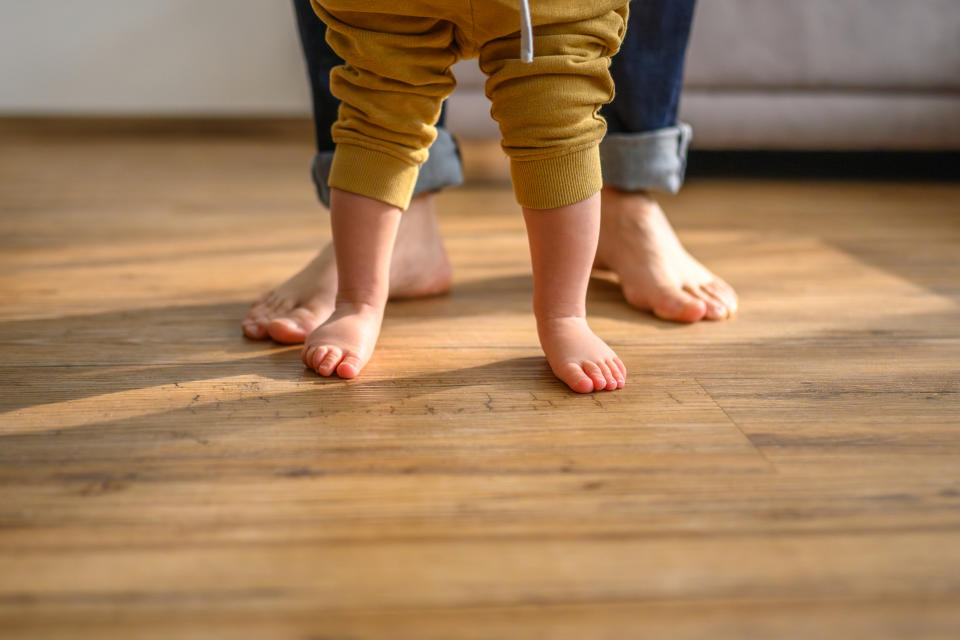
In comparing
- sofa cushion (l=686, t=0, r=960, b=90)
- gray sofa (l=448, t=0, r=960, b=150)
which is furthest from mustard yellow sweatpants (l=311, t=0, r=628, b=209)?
sofa cushion (l=686, t=0, r=960, b=90)

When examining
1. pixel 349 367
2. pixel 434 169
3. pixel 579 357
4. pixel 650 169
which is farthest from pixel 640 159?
pixel 349 367

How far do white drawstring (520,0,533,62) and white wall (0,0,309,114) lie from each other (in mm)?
1995

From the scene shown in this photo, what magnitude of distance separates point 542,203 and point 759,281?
0.47 m

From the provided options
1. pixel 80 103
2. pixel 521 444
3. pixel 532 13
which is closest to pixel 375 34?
pixel 532 13

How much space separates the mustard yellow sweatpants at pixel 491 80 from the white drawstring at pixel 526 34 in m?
0.02

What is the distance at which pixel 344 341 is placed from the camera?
779mm

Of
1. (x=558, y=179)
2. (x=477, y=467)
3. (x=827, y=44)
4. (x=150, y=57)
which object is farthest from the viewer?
(x=150, y=57)

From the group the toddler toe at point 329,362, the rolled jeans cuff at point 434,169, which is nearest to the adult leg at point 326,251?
the rolled jeans cuff at point 434,169

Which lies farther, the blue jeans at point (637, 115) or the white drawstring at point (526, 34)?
the blue jeans at point (637, 115)

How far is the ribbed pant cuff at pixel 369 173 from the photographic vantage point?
771 mm

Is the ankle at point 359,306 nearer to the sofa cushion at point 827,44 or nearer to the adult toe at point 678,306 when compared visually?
the adult toe at point 678,306

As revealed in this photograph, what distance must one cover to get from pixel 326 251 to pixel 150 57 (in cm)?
183

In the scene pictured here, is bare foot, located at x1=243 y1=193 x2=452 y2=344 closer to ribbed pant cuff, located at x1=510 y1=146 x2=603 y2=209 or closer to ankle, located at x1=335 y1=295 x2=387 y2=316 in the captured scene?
ankle, located at x1=335 y1=295 x2=387 y2=316

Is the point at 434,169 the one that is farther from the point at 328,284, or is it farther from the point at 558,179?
the point at 558,179
